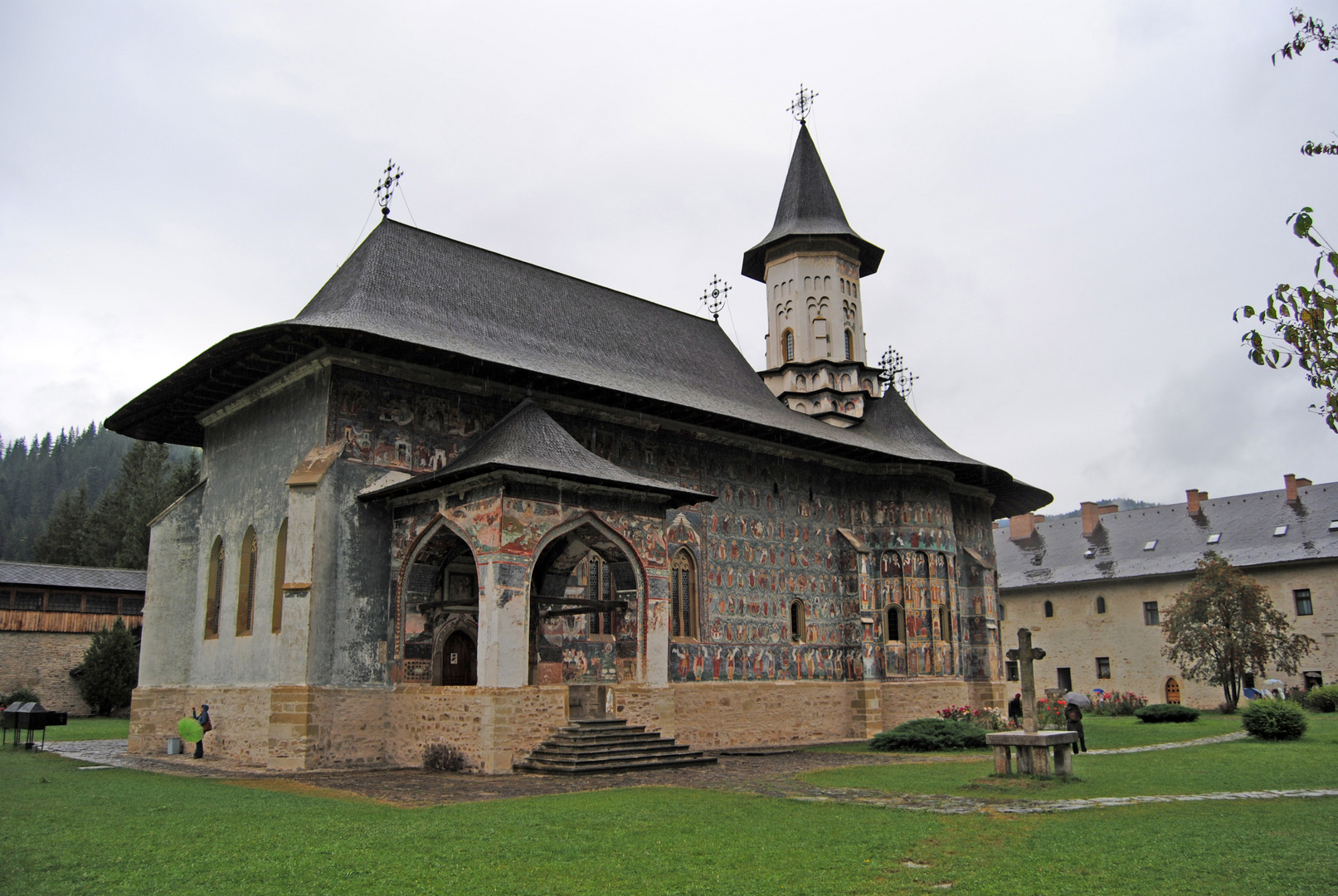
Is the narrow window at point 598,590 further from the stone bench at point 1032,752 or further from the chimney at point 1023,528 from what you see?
the chimney at point 1023,528

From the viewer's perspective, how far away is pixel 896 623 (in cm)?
2338

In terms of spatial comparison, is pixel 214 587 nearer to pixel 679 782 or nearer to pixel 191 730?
pixel 191 730

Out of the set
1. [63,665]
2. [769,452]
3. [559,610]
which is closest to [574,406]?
[559,610]

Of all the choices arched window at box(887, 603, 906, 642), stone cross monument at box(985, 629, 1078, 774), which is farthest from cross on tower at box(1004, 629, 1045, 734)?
arched window at box(887, 603, 906, 642)

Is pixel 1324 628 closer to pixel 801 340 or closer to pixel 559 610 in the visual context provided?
pixel 801 340

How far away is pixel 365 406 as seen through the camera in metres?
16.0

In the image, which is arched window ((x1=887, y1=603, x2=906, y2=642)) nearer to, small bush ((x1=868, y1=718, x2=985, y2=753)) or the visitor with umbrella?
small bush ((x1=868, y1=718, x2=985, y2=753))

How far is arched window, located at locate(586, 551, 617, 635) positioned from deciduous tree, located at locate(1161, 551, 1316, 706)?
22267 millimetres

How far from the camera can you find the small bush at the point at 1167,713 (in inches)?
1001

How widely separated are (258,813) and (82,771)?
20.4 feet

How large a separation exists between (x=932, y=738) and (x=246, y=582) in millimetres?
12644

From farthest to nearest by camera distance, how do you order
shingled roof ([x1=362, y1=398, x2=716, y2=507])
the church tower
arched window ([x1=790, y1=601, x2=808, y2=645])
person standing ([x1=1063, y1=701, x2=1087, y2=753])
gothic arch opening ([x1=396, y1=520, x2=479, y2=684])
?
1. the church tower
2. arched window ([x1=790, y1=601, x2=808, y2=645])
3. person standing ([x1=1063, y1=701, x2=1087, y2=753])
4. gothic arch opening ([x1=396, y1=520, x2=479, y2=684])
5. shingled roof ([x1=362, y1=398, x2=716, y2=507])

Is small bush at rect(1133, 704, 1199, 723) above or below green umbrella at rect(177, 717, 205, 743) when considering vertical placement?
below

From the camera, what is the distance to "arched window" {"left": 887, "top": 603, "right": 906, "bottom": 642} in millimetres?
23234
